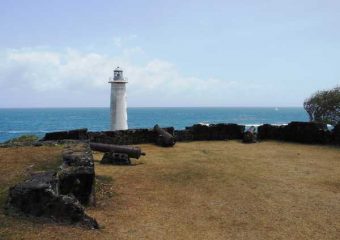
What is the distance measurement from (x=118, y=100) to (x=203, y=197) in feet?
94.7

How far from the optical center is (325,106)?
116 feet

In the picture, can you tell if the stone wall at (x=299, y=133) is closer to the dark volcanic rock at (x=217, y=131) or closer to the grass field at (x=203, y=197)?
the dark volcanic rock at (x=217, y=131)

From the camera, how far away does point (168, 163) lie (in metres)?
15.3

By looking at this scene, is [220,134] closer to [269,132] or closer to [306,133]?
[269,132]

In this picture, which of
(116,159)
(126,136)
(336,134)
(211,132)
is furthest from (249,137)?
(116,159)

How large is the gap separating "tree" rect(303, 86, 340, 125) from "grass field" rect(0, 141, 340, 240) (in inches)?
780

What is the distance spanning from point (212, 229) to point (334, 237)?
2.13 meters

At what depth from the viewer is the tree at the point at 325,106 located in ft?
114

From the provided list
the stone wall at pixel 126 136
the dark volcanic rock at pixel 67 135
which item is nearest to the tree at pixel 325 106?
the stone wall at pixel 126 136

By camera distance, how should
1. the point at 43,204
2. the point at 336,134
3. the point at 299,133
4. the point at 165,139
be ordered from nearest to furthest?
the point at 43,204 < the point at 165,139 < the point at 336,134 < the point at 299,133

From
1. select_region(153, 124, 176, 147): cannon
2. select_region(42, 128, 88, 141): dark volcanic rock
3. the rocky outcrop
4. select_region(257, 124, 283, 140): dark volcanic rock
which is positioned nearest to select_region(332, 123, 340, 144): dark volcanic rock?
select_region(257, 124, 283, 140): dark volcanic rock

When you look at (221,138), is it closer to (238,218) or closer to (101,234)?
(238,218)

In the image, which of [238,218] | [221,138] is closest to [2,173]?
[238,218]

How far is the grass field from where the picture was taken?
8.12 metres
